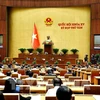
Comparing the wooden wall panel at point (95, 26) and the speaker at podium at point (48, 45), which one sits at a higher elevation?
the wooden wall panel at point (95, 26)

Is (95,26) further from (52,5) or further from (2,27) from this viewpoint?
(2,27)

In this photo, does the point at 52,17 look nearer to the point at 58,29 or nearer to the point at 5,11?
the point at 58,29

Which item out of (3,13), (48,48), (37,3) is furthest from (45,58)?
(3,13)

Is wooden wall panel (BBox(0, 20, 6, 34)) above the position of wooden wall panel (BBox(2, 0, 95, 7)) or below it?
below

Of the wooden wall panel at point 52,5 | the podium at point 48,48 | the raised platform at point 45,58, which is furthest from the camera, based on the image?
the wooden wall panel at point 52,5

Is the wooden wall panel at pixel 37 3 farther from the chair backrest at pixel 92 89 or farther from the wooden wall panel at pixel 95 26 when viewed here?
the chair backrest at pixel 92 89

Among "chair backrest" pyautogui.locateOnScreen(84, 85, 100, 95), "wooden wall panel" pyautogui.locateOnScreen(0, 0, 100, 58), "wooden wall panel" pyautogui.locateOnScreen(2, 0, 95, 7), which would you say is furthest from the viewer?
"wooden wall panel" pyautogui.locateOnScreen(2, 0, 95, 7)

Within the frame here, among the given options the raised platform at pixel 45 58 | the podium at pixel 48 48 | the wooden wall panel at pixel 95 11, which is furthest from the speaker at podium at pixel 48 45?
the wooden wall panel at pixel 95 11

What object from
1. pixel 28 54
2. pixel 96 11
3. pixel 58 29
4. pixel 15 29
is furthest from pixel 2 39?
pixel 96 11

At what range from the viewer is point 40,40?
84.5ft

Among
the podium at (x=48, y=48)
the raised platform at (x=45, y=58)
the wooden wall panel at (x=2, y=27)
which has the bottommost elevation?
the raised platform at (x=45, y=58)

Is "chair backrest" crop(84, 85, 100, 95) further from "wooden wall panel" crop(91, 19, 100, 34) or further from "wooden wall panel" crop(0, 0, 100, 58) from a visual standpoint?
"wooden wall panel" crop(91, 19, 100, 34)

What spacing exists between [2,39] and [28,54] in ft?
9.99

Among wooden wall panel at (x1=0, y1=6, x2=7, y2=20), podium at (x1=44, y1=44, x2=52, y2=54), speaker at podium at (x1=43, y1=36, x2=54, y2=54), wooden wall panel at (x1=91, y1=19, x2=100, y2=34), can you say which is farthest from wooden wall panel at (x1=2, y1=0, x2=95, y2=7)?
podium at (x1=44, y1=44, x2=52, y2=54)
